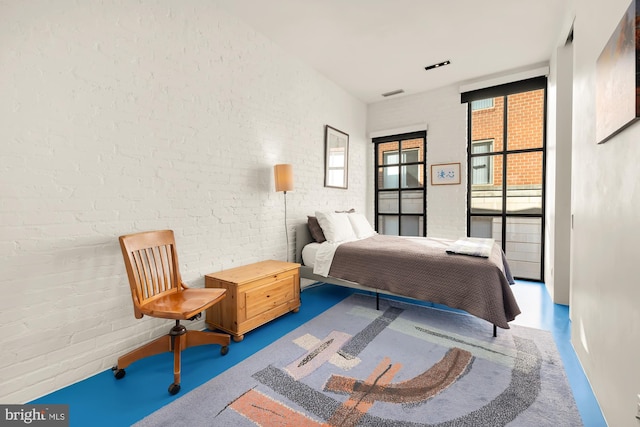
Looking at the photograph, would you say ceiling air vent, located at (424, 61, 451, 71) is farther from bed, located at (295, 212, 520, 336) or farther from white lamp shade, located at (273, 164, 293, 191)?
white lamp shade, located at (273, 164, 293, 191)

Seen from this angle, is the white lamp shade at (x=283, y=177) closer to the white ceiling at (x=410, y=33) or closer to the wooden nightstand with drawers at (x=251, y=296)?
the wooden nightstand with drawers at (x=251, y=296)

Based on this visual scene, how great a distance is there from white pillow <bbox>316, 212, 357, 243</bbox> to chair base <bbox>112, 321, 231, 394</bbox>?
5.80 ft

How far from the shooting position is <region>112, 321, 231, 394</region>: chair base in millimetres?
1778

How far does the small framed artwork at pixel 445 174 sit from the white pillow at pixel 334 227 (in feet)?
6.61

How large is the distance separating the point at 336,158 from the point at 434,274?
8.49 ft

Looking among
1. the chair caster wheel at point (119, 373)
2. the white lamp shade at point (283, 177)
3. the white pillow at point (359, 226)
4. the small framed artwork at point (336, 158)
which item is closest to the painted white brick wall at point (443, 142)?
the small framed artwork at point (336, 158)

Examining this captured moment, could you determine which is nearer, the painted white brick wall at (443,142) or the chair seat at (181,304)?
the chair seat at (181,304)

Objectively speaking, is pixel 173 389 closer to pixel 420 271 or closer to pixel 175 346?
pixel 175 346

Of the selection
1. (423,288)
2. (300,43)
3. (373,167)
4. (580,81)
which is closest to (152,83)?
(300,43)

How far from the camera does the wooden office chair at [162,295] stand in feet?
5.86

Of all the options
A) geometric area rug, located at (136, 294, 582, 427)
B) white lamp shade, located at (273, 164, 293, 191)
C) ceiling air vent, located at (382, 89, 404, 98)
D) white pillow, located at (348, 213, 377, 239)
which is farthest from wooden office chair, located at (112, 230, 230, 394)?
ceiling air vent, located at (382, 89, 404, 98)

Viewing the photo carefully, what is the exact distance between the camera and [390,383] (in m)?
1.78

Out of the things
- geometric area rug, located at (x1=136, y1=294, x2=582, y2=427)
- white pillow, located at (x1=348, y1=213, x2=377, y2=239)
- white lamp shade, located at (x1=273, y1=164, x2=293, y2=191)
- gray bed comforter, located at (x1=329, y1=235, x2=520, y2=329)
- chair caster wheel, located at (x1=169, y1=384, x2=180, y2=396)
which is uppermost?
white lamp shade, located at (x1=273, y1=164, x2=293, y2=191)

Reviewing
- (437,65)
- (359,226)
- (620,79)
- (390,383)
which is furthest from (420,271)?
(437,65)
